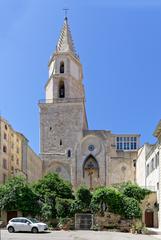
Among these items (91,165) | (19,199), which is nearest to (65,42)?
(91,165)

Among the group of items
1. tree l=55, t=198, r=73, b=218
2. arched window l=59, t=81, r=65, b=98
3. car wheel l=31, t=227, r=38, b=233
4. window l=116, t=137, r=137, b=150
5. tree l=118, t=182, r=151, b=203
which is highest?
arched window l=59, t=81, r=65, b=98

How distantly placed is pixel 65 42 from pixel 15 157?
21768 millimetres

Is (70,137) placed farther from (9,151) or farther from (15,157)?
(9,151)

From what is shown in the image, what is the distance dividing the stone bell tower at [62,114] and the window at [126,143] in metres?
13.9

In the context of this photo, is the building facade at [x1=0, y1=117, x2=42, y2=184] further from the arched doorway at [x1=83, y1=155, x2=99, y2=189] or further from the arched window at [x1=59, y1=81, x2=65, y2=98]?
the arched window at [x1=59, y1=81, x2=65, y2=98]

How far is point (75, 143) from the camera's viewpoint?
2596 inches

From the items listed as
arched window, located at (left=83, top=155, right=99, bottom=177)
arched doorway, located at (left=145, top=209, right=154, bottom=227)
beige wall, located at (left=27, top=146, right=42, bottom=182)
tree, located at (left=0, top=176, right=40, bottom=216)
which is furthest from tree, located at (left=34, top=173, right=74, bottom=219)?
arched window, located at (left=83, top=155, right=99, bottom=177)

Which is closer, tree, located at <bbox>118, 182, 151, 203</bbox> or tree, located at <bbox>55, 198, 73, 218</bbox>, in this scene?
tree, located at <bbox>55, 198, 73, 218</bbox>

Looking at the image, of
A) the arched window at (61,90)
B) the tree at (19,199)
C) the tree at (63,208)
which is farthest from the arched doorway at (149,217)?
the arched window at (61,90)

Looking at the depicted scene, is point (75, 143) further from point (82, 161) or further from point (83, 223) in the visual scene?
point (83, 223)

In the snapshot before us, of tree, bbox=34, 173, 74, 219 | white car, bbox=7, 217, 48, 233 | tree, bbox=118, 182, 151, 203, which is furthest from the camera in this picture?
tree, bbox=118, 182, 151, 203

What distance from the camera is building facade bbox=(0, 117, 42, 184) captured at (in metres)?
55.2

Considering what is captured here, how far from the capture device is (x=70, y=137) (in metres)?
66.1

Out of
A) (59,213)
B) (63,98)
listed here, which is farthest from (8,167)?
(59,213)
